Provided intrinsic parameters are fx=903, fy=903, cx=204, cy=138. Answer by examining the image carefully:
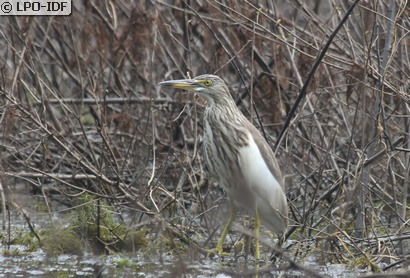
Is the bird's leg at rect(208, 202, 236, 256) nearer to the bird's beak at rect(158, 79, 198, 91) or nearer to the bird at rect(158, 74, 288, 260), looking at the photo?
the bird at rect(158, 74, 288, 260)

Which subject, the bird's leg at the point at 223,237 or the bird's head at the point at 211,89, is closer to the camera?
the bird's leg at the point at 223,237

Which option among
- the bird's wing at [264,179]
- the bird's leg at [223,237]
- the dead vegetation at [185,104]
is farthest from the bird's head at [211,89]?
the bird's leg at [223,237]

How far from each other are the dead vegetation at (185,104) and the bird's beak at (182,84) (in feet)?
0.92

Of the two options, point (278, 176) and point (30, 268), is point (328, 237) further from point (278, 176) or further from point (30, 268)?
point (30, 268)

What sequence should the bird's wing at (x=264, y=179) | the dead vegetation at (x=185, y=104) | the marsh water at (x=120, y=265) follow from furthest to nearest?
1. the dead vegetation at (x=185, y=104)
2. the bird's wing at (x=264, y=179)
3. the marsh water at (x=120, y=265)

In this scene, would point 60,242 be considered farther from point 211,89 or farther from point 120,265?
point 211,89

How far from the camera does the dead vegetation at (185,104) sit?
605 centimetres

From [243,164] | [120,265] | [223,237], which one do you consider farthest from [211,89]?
[120,265]

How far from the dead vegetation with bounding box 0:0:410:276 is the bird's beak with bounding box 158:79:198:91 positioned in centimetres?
28

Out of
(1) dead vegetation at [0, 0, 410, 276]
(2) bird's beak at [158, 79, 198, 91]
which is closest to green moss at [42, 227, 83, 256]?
(1) dead vegetation at [0, 0, 410, 276]

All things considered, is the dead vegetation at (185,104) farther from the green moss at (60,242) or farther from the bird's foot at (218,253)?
the green moss at (60,242)

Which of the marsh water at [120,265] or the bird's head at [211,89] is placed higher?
the bird's head at [211,89]

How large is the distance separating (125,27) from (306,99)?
5.91ft

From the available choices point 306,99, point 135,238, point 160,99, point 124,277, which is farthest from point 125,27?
point 124,277
